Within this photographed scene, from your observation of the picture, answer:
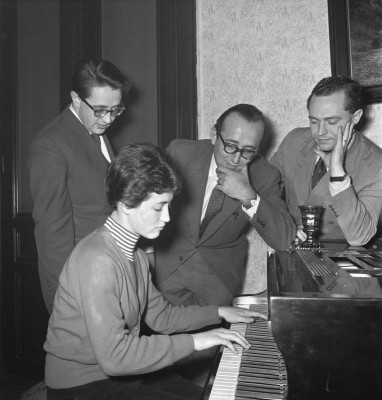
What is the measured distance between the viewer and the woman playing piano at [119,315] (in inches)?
53.5

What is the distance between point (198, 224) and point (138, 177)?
884mm

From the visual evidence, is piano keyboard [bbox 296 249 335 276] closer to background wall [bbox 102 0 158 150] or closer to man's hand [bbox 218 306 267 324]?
man's hand [bbox 218 306 267 324]

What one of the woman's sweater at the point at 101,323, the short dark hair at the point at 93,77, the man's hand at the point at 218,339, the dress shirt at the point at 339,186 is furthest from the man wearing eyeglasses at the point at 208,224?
the man's hand at the point at 218,339

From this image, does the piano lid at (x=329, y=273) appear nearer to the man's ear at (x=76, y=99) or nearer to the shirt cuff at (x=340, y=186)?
the shirt cuff at (x=340, y=186)

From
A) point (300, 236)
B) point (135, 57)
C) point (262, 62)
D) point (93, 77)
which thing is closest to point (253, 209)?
point (300, 236)

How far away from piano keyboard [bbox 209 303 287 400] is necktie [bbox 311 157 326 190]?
109cm

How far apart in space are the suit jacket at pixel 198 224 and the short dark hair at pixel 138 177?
0.79 m

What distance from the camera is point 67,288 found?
1475mm

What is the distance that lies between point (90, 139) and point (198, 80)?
4.34 feet

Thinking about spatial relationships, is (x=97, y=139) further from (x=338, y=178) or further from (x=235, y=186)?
(x=338, y=178)

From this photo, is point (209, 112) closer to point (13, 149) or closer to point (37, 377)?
point (13, 149)

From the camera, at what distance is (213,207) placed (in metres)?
2.35

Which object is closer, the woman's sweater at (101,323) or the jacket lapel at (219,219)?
the woman's sweater at (101,323)

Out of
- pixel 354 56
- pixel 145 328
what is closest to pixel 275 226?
pixel 145 328
